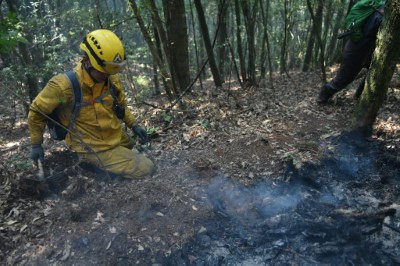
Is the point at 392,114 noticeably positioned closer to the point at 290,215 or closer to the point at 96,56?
the point at 290,215

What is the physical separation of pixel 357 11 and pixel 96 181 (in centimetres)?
506

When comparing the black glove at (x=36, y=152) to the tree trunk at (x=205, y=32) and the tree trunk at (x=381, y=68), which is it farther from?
the tree trunk at (x=381, y=68)

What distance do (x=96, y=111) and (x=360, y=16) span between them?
14.9 feet

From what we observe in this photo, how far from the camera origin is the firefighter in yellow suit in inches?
152

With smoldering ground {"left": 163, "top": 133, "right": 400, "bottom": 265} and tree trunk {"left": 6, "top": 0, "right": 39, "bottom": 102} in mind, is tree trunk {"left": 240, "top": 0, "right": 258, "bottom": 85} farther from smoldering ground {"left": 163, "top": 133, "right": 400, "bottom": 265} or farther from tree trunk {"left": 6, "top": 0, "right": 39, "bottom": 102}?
tree trunk {"left": 6, "top": 0, "right": 39, "bottom": 102}

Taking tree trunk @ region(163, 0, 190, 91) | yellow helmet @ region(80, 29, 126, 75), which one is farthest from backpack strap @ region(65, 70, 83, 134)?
tree trunk @ region(163, 0, 190, 91)

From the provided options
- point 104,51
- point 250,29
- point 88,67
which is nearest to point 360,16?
point 250,29

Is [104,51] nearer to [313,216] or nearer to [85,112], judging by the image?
[85,112]

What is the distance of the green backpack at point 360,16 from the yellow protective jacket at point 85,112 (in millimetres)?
4021

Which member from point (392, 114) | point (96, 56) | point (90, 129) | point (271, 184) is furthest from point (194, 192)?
point (392, 114)

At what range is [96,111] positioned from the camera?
4316 mm

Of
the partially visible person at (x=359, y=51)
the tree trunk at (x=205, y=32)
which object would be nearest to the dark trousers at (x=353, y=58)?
the partially visible person at (x=359, y=51)

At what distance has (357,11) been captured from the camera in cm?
543

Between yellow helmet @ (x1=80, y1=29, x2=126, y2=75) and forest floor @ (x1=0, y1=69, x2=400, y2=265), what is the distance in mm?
1352
